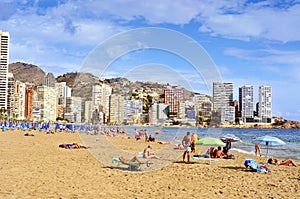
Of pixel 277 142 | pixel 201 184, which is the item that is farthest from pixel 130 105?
pixel 201 184

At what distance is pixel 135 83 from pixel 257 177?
4.66 m

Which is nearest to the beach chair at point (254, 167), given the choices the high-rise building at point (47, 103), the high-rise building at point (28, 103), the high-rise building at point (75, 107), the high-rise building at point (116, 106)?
the high-rise building at point (116, 106)

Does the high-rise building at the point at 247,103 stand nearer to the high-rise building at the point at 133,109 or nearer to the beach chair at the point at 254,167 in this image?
the high-rise building at the point at 133,109

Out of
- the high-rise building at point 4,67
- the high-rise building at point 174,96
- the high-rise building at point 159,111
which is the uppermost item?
the high-rise building at point 4,67

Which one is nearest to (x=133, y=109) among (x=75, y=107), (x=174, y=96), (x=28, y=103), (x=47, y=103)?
(x=174, y=96)

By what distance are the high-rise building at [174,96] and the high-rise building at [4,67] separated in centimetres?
9592

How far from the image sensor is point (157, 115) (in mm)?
15820

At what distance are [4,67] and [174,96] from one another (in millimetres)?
108817

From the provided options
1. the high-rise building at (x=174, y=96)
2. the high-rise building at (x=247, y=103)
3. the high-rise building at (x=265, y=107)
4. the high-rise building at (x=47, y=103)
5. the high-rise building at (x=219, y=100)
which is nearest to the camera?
the high-rise building at (x=174, y=96)

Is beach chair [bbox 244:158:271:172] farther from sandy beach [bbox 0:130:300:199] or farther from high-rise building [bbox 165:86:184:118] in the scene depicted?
high-rise building [bbox 165:86:184:118]

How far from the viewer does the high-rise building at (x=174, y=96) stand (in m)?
12.1

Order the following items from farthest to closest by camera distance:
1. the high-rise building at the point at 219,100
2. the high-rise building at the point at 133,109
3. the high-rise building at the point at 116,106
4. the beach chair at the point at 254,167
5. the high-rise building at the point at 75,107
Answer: the high-rise building at the point at 75,107 → the high-rise building at the point at 116,106 → the high-rise building at the point at 133,109 → the high-rise building at the point at 219,100 → the beach chair at the point at 254,167

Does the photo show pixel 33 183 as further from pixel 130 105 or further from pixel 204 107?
pixel 204 107

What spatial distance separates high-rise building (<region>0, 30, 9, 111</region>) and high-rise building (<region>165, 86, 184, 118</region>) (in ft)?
315
